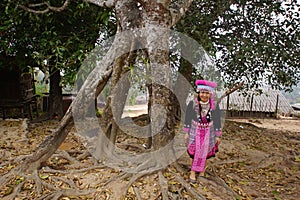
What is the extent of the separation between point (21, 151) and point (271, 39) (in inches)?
217

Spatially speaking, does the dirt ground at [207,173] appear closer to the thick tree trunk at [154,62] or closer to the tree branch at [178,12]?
the thick tree trunk at [154,62]

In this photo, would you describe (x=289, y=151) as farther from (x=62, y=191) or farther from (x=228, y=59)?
(x=62, y=191)

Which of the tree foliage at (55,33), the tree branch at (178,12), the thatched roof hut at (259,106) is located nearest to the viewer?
the tree branch at (178,12)

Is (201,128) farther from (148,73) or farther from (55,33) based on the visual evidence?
(55,33)

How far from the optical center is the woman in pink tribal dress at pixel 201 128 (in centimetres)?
368

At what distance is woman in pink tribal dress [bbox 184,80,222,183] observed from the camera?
3.68 metres

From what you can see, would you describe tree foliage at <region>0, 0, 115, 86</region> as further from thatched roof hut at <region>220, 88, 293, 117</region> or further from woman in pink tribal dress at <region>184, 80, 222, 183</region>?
thatched roof hut at <region>220, 88, 293, 117</region>

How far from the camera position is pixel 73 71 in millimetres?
5102

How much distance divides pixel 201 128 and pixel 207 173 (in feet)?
2.76

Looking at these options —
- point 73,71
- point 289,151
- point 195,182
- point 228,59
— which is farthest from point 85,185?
point 289,151

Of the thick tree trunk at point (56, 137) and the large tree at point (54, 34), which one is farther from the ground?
the large tree at point (54, 34)

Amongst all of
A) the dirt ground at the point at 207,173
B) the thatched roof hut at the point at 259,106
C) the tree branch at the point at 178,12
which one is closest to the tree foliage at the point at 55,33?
the tree branch at the point at 178,12

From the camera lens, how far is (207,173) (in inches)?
164

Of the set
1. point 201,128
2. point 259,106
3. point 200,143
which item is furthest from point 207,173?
point 259,106
